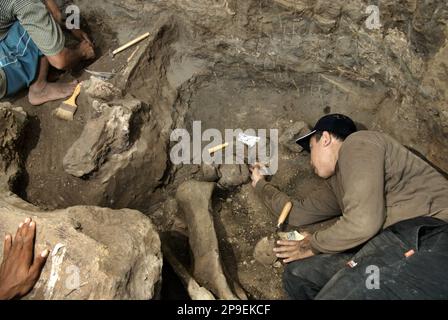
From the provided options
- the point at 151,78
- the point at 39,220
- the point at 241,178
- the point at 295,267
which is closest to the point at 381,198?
the point at 295,267

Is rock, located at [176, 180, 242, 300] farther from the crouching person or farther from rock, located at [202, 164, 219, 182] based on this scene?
the crouching person

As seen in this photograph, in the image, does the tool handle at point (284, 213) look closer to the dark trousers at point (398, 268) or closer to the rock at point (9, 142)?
the dark trousers at point (398, 268)

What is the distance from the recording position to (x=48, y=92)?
11.7 feet

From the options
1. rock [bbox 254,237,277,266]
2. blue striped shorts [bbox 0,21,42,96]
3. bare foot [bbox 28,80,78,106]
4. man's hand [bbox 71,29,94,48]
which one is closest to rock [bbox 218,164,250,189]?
rock [bbox 254,237,277,266]

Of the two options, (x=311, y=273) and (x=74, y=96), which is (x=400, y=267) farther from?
(x=74, y=96)

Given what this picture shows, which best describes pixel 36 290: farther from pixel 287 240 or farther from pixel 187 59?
pixel 187 59

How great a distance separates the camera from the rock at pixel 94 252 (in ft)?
6.92

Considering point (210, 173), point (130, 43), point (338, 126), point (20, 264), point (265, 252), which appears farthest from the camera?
point (130, 43)

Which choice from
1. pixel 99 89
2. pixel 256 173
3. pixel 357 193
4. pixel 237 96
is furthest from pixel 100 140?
pixel 357 193

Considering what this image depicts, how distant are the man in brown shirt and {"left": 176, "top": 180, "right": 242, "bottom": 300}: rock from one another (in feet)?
1.66

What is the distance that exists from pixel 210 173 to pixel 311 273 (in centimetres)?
118

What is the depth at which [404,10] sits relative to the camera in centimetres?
298

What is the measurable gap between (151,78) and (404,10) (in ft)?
7.13

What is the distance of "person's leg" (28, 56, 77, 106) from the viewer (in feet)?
11.7
